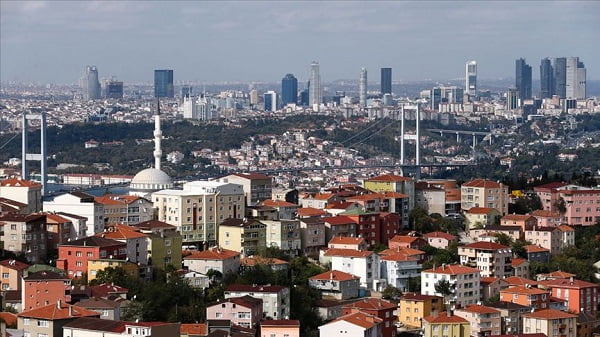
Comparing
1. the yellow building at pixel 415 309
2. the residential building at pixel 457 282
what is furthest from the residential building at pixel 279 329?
the residential building at pixel 457 282

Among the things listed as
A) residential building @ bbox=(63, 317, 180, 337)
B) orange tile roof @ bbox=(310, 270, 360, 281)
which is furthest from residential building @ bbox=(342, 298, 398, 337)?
residential building @ bbox=(63, 317, 180, 337)

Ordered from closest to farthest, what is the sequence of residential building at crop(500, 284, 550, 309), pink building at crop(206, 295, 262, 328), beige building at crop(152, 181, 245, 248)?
pink building at crop(206, 295, 262, 328) < residential building at crop(500, 284, 550, 309) < beige building at crop(152, 181, 245, 248)

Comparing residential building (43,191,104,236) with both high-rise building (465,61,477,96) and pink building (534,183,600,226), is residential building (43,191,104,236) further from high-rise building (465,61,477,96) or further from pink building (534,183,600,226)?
high-rise building (465,61,477,96)

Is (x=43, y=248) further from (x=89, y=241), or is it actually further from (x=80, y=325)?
(x=80, y=325)

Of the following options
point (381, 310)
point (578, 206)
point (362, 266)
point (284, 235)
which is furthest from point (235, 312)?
point (578, 206)

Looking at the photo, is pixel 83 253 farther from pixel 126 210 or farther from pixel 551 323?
pixel 551 323

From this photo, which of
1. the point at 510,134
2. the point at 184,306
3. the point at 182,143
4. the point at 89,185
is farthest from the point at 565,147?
the point at 184,306
